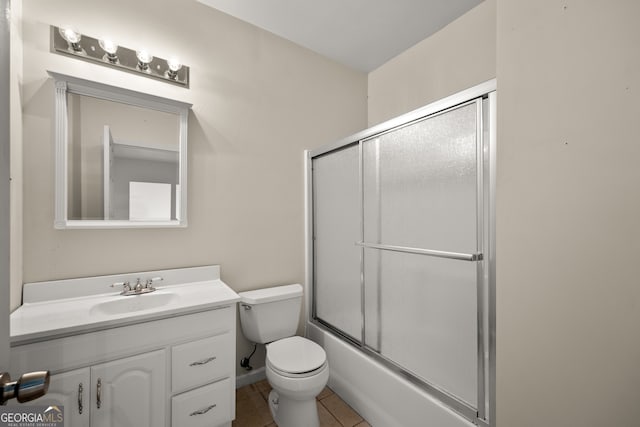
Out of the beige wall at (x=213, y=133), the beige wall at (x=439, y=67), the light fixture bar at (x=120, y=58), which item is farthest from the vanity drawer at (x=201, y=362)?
the beige wall at (x=439, y=67)

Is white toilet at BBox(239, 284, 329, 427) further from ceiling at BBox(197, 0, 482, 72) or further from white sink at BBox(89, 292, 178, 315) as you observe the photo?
ceiling at BBox(197, 0, 482, 72)

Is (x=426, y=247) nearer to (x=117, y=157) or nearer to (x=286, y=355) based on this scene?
(x=286, y=355)

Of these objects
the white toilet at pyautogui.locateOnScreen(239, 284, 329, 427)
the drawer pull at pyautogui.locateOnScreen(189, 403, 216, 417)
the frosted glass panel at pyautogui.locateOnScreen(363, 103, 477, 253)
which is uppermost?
the frosted glass panel at pyautogui.locateOnScreen(363, 103, 477, 253)

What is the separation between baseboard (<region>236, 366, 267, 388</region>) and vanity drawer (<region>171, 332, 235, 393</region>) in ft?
2.02

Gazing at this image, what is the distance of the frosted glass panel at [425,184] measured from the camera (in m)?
1.16

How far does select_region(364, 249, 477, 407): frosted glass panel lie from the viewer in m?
1.16

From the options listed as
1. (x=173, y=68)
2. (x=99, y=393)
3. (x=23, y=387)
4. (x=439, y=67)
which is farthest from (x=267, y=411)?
(x=439, y=67)

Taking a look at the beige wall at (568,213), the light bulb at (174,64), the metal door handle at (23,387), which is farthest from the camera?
the light bulb at (174,64)

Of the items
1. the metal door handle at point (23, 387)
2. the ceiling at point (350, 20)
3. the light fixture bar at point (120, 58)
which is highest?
the ceiling at point (350, 20)

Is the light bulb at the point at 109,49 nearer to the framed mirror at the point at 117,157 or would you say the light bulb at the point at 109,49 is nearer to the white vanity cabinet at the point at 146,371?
the framed mirror at the point at 117,157

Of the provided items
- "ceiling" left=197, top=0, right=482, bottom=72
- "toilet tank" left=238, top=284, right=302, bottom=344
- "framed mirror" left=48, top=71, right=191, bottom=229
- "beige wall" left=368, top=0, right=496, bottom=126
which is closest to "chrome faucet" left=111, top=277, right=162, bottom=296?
"framed mirror" left=48, top=71, right=191, bottom=229

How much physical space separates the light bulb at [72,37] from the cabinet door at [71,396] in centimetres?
161

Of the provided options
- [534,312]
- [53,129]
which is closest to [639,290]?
[534,312]

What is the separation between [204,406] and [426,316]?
3.99 feet
